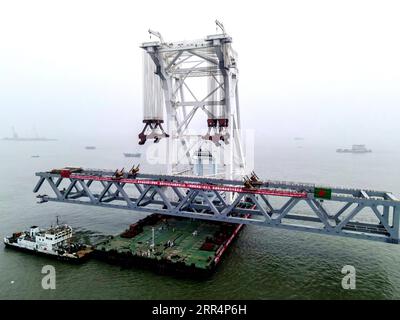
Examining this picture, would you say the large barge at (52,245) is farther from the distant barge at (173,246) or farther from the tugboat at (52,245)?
the distant barge at (173,246)

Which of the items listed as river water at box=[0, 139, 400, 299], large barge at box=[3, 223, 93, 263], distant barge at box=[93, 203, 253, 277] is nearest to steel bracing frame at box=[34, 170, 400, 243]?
distant barge at box=[93, 203, 253, 277]

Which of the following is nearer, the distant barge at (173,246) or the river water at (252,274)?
the river water at (252,274)

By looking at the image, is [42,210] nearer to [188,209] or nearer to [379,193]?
[188,209]

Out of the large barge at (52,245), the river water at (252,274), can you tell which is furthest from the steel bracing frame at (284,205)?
the large barge at (52,245)

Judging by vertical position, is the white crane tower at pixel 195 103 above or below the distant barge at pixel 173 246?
above

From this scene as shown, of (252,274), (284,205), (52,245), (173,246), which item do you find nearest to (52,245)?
(52,245)

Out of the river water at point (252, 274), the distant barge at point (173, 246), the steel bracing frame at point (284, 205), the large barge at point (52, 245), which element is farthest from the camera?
the large barge at point (52, 245)
